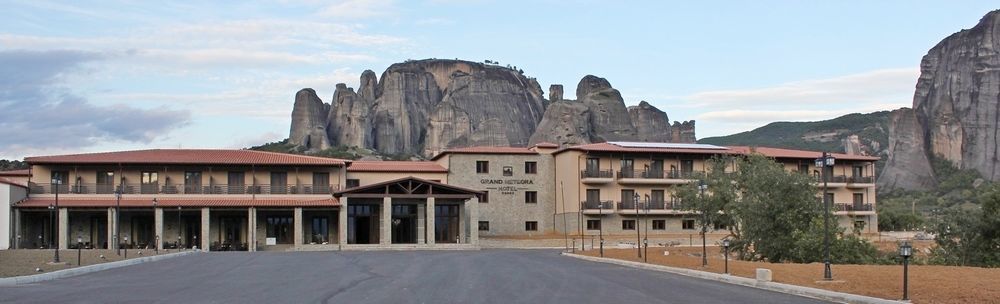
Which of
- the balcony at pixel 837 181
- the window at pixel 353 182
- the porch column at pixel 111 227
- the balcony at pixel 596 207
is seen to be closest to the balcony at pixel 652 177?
the balcony at pixel 596 207

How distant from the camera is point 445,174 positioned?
7244 centimetres

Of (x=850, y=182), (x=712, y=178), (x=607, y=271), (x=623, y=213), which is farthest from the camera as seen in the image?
(x=850, y=182)

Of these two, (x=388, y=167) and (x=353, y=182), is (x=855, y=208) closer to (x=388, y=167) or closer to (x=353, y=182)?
(x=388, y=167)

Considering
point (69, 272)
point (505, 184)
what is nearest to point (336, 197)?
point (505, 184)

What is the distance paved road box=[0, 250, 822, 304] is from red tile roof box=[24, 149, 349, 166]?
3061 centimetres

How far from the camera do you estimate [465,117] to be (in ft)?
584

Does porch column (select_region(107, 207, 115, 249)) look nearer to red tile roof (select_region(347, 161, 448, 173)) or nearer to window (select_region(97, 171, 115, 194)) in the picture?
window (select_region(97, 171, 115, 194))

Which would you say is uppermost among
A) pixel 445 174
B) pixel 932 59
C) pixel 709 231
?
pixel 932 59

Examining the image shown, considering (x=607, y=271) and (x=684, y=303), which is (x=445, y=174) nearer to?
(x=607, y=271)

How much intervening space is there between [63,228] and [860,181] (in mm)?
57764

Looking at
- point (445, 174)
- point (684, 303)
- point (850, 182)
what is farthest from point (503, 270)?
point (850, 182)

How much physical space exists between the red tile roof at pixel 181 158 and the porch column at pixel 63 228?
438 centimetres

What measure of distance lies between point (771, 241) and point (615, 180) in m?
29.8

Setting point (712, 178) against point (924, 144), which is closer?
point (712, 178)
